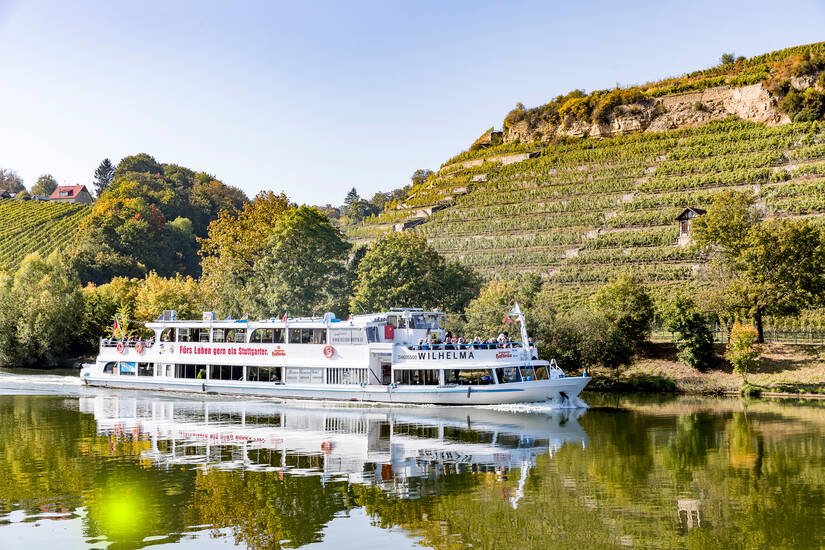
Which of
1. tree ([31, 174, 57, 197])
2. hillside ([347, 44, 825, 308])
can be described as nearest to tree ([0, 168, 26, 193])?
tree ([31, 174, 57, 197])

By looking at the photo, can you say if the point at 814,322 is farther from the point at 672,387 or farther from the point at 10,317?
the point at 10,317

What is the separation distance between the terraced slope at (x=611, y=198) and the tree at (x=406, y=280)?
9.08m

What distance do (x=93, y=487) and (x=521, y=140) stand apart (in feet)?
271

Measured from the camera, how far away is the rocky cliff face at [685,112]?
72.7 m

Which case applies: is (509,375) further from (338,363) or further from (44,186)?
(44,186)

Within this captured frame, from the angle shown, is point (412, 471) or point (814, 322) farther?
point (814, 322)

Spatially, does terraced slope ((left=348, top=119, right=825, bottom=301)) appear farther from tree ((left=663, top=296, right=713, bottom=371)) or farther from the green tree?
the green tree

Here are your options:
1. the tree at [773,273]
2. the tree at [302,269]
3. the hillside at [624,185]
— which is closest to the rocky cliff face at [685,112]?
the hillside at [624,185]

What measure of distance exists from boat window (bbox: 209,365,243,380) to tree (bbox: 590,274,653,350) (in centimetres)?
2161

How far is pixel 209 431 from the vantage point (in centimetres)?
2923

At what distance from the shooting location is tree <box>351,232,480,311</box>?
54.6 metres

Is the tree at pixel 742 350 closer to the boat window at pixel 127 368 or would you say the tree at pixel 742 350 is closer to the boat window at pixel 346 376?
the boat window at pixel 346 376

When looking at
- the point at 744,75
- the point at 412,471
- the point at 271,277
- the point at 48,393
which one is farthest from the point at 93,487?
the point at 744,75

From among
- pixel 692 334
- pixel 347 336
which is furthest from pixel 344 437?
pixel 692 334
